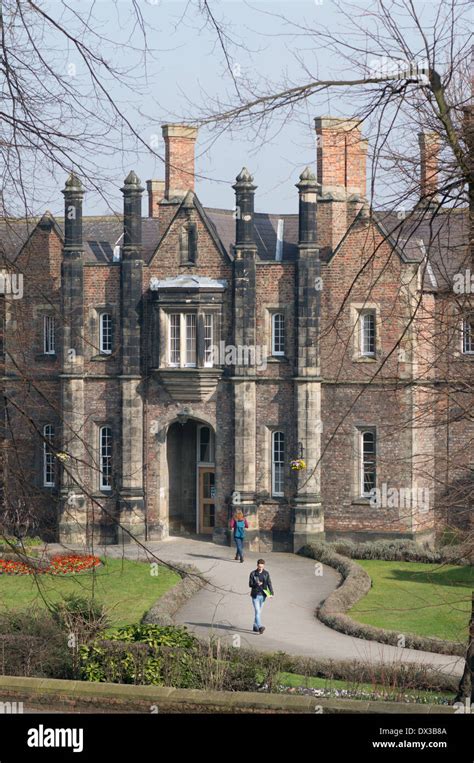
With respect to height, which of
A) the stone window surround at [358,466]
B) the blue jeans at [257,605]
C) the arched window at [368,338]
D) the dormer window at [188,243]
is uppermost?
the dormer window at [188,243]

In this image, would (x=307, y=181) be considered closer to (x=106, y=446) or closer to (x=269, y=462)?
(x=269, y=462)

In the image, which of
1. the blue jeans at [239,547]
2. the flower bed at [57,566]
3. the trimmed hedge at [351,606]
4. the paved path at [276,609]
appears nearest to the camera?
the flower bed at [57,566]

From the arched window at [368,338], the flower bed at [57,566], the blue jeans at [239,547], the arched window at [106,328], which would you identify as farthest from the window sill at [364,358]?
the flower bed at [57,566]

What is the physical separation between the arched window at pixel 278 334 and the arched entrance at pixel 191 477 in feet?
11.2

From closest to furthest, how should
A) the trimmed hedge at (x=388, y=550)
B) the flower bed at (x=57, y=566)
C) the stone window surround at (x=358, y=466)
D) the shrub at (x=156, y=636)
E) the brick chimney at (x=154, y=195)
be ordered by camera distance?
the flower bed at (x=57, y=566), the shrub at (x=156, y=636), the trimmed hedge at (x=388, y=550), the stone window surround at (x=358, y=466), the brick chimney at (x=154, y=195)

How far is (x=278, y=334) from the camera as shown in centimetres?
3903

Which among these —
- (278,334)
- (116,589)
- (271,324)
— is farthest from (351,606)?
(271,324)

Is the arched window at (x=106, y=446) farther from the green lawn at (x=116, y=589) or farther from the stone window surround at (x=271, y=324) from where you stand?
the green lawn at (x=116, y=589)

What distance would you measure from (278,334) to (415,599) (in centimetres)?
1135

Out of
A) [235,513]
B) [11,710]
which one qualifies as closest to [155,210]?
[235,513]

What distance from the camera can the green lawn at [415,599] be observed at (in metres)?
27.1
